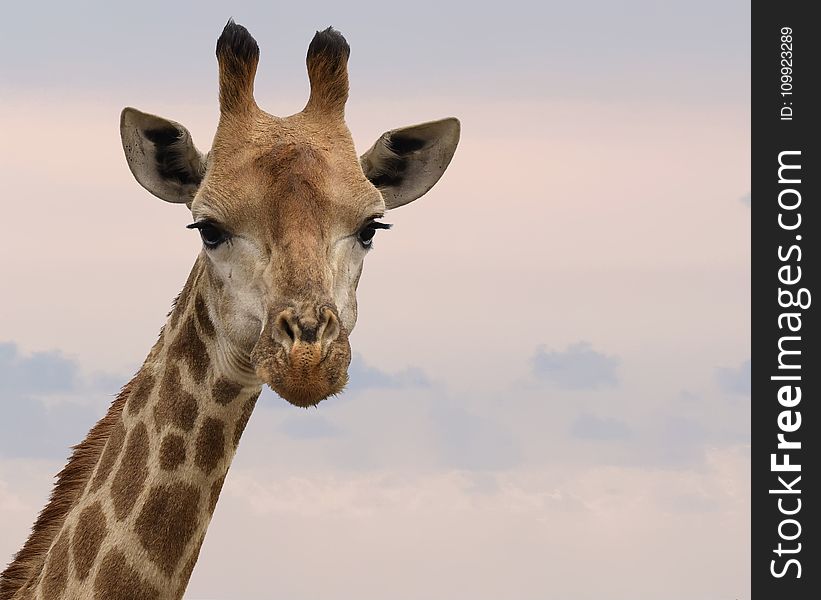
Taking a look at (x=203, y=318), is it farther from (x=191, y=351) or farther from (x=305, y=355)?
(x=305, y=355)

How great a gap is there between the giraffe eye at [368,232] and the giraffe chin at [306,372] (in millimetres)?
1514

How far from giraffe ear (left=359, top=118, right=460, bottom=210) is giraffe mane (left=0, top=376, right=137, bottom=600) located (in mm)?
3012

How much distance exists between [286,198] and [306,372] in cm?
170

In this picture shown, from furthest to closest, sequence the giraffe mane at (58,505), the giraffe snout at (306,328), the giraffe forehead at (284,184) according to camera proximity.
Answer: the giraffe mane at (58,505)
the giraffe forehead at (284,184)
the giraffe snout at (306,328)

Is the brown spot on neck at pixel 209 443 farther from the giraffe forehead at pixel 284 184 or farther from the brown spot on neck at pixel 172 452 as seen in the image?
the giraffe forehead at pixel 284 184

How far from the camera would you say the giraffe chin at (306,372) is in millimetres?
10391

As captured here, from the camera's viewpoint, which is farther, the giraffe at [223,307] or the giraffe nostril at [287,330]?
the giraffe at [223,307]

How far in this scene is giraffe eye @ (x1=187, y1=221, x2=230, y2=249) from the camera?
11.6 m

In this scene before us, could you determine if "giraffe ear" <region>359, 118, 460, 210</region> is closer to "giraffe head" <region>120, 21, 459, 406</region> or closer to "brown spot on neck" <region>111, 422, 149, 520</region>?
"giraffe head" <region>120, 21, 459, 406</region>

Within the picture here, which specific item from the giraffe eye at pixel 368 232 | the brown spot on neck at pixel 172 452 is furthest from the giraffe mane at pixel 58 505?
the giraffe eye at pixel 368 232

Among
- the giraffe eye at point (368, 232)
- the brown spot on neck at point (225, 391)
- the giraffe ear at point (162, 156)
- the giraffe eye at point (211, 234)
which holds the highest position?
the giraffe ear at point (162, 156)

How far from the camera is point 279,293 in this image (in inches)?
428

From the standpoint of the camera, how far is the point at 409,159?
1303 cm
